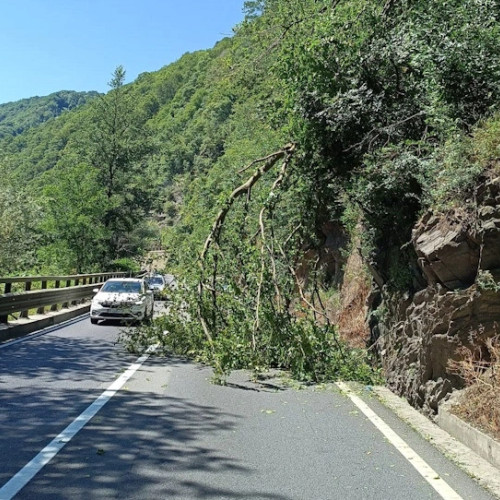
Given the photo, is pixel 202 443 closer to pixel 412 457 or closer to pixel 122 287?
pixel 412 457

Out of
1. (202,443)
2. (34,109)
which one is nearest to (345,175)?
(202,443)

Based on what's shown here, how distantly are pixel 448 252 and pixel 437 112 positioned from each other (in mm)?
2629

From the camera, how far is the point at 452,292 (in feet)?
24.6

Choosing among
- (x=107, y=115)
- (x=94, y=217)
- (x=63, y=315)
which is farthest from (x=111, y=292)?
(x=107, y=115)

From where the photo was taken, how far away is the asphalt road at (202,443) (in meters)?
4.71

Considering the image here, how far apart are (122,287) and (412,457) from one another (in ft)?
51.8

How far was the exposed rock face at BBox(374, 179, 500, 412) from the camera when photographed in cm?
711

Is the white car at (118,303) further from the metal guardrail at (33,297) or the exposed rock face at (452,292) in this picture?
the exposed rock face at (452,292)

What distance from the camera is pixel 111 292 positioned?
1983 centimetres

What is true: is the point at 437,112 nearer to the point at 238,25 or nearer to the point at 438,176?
the point at 438,176

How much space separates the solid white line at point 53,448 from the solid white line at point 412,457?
319 cm

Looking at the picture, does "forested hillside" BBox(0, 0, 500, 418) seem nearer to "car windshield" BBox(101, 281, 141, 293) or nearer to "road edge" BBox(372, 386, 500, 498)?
"road edge" BBox(372, 386, 500, 498)

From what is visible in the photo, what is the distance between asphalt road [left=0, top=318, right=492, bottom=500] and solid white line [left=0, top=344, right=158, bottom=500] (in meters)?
0.03

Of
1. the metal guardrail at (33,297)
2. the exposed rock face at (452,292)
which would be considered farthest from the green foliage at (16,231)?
the exposed rock face at (452,292)
